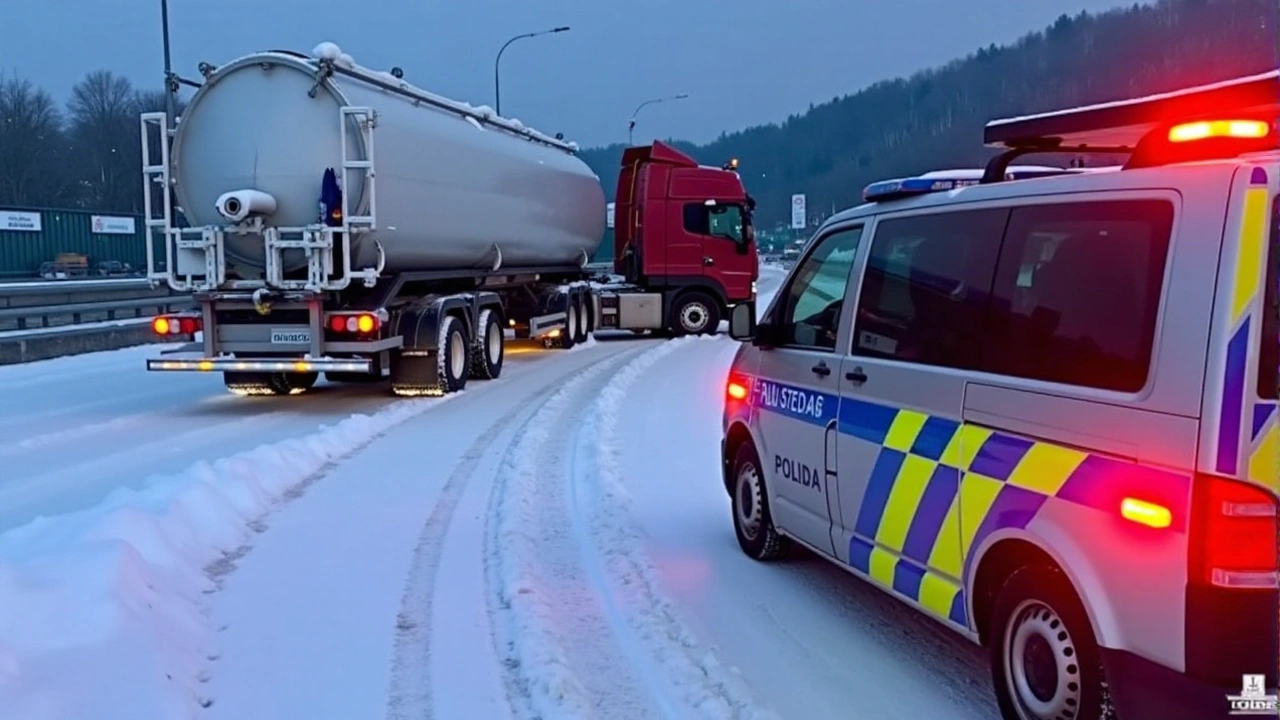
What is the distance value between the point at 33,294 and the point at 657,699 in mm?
24459

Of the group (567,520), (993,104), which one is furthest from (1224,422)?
(993,104)

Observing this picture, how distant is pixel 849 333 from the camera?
535 centimetres

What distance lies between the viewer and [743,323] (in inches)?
256

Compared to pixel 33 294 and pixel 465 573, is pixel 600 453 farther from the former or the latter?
pixel 33 294

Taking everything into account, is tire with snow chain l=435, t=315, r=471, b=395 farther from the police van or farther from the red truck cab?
the red truck cab

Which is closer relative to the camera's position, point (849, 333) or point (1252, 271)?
point (1252, 271)

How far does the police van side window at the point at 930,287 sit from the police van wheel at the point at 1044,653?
92 centimetres

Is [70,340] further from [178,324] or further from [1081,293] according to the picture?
[1081,293]

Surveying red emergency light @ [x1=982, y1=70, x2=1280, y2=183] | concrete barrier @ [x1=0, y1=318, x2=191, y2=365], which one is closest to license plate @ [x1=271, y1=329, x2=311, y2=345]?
concrete barrier @ [x1=0, y1=318, x2=191, y2=365]

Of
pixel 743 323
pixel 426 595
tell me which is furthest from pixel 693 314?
pixel 426 595

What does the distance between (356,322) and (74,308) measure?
10877mm

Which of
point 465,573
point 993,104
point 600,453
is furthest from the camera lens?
A: point 993,104

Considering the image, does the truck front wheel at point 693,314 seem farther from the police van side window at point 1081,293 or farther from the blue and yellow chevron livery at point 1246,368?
the blue and yellow chevron livery at point 1246,368

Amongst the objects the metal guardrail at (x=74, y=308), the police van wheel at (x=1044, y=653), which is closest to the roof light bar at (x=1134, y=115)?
the police van wheel at (x=1044, y=653)
